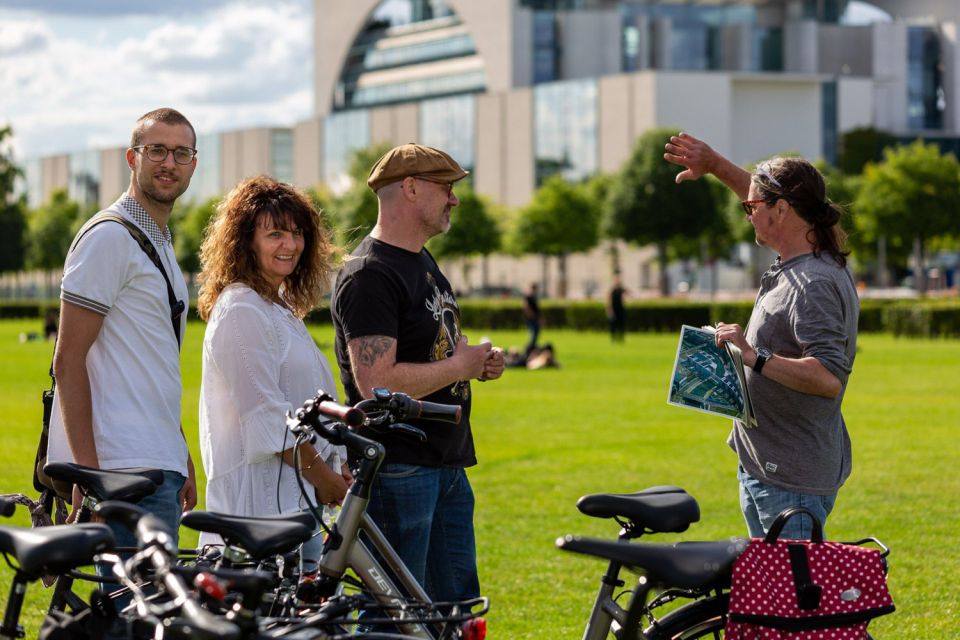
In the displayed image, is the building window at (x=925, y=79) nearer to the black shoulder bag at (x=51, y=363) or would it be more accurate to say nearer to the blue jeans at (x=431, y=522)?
the blue jeans at (x=431, y=522)

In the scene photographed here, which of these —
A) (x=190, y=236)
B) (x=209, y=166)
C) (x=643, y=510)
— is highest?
(x=209, y=166)

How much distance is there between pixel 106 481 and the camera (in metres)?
4.53

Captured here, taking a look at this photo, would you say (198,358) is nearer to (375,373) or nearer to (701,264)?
(375,373)

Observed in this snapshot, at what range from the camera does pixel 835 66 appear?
380 ft

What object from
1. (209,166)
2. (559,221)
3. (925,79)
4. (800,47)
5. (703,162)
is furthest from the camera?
(209,166)

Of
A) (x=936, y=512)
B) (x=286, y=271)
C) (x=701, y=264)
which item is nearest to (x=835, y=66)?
(x=701, y=264)

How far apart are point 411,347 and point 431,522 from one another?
665 mm

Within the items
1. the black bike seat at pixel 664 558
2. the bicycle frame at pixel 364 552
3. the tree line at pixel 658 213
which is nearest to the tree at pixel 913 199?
the tree line at pixel 658 213

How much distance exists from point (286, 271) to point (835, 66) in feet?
379

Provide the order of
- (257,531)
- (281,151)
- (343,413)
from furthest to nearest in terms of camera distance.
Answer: (281,151), (343,413), (257,531)

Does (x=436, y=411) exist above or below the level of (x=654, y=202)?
below

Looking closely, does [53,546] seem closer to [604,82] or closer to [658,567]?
[658,567]

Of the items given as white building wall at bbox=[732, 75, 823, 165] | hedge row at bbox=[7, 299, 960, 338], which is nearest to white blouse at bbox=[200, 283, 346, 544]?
hedge row at bbox=[7, 299, 960, 338]

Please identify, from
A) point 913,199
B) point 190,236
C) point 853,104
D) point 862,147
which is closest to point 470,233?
point 913,199
